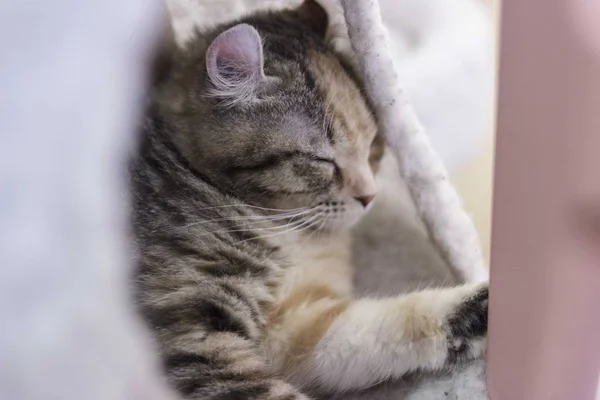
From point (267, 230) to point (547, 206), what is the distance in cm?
36

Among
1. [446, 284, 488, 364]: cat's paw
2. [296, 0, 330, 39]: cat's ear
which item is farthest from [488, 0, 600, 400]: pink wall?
[296, 0, 330, 39]: cat's ear

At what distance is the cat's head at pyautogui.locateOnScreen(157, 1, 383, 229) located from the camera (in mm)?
700

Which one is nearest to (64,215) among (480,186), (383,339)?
(383,339)

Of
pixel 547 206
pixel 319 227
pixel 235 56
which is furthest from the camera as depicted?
pixel 319 227

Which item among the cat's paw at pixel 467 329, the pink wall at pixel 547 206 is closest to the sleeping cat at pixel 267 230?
the cat's paw at pixel 467 329

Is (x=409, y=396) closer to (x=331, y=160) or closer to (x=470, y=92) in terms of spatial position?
(x=331, y=160)

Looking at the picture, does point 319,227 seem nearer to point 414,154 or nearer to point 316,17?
point 414,154

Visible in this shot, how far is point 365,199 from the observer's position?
768 mm

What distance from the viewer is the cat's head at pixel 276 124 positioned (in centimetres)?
70

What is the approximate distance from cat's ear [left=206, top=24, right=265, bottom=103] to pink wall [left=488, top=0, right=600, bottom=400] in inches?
12.0

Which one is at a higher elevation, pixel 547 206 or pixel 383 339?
pixel 547 206

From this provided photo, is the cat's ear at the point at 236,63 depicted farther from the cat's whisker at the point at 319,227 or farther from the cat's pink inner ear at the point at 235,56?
the cat's whisker at the point at 319,227

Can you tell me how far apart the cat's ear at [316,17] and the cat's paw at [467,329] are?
381 mm

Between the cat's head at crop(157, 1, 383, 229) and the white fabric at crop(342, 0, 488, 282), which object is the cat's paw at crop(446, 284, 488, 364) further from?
the cat's head at crop(157, 1, 383, 229)
